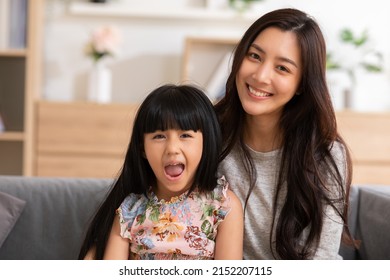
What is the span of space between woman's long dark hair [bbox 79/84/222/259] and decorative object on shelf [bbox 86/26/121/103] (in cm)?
242

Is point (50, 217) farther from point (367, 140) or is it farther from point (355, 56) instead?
point (355, 56)

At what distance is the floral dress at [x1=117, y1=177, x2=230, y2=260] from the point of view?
1637 millimetres

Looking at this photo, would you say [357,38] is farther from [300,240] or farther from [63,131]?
[300,240]

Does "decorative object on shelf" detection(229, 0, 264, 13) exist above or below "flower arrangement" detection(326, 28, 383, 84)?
above

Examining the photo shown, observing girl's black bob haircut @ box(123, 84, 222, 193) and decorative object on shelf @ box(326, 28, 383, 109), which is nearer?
girl's black bob haircut @ box(123, 84, 222, 193)

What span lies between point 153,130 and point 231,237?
0.34 metres

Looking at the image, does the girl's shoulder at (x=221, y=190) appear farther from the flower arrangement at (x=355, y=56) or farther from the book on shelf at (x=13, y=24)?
the book on shelf at (x=13, y=24)

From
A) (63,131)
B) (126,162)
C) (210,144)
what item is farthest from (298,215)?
(63,131)

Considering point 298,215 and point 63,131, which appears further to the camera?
point 63,131

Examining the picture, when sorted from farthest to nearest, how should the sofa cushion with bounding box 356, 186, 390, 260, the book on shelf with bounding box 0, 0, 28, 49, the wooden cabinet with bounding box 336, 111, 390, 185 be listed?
the book on shelf with bounding box 0, 0, 28, 49, the wooden cabinet with bounding box 336, 111, 390, 185, the sofa cushion with bounding box 356, 186, 390, 260

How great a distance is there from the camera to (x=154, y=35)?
4312 millimetres

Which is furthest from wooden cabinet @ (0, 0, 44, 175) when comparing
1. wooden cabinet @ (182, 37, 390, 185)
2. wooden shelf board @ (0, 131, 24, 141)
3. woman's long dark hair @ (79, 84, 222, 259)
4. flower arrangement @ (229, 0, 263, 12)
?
woman's long dark hair @ (79, 84, 222, 259)

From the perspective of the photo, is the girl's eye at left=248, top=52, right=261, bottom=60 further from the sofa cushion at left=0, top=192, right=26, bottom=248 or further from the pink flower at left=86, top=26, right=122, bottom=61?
the pink flower at left=86, top=26, right=122, bottom=61
